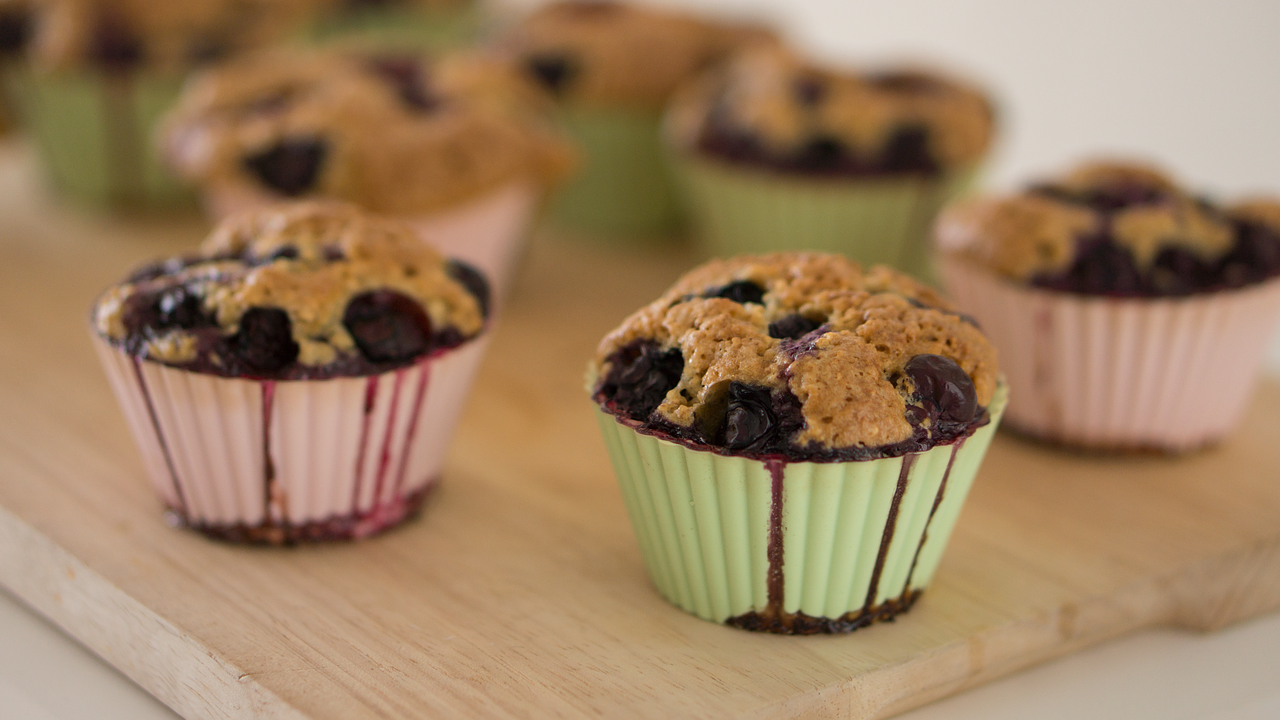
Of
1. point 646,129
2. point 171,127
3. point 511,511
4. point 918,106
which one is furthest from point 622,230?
point 511,511

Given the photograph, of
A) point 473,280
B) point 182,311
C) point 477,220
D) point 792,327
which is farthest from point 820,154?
point 182,311

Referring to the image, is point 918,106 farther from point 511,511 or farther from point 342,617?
point 342,617

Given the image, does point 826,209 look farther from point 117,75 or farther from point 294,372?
point 117,75

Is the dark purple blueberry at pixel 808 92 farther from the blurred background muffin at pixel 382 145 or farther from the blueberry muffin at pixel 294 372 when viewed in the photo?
the blueberry muffin at pixel 294 372

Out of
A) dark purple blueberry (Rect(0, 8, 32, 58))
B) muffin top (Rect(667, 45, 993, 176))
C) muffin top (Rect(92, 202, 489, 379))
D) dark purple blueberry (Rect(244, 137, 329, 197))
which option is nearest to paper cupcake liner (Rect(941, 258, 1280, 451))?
muffin top (Rect(667, 45, 993, 176))

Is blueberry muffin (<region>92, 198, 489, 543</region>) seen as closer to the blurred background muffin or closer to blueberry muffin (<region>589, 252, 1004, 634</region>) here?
blueberry muffin (<region>589, 252, 1004, 634</region>)

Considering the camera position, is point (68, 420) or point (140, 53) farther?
point (140, 53)

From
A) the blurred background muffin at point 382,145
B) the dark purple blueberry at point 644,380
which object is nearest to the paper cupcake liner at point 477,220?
the blurred background muffin at point 382,145
